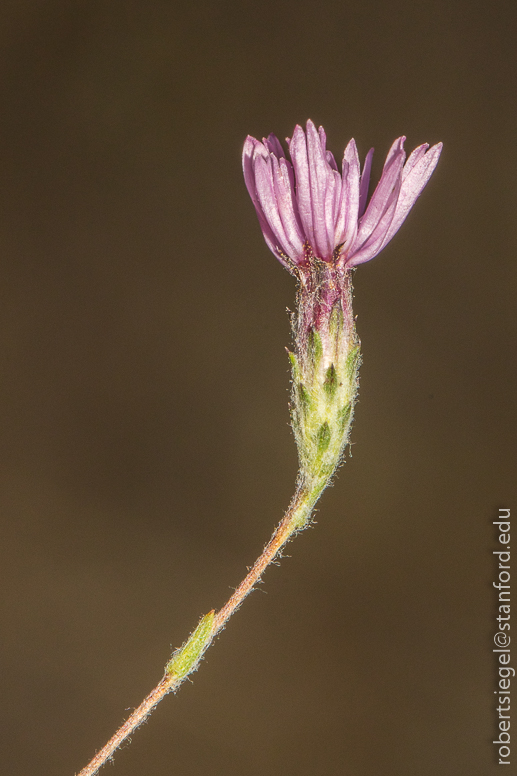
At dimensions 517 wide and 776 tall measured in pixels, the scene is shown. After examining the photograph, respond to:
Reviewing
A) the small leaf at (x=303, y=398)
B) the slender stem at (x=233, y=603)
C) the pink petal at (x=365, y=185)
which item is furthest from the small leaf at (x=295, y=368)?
the pink petal at (x=365, y=185)

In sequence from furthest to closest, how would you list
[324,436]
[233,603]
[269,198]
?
[269,198]
[324,436]
[233,603]

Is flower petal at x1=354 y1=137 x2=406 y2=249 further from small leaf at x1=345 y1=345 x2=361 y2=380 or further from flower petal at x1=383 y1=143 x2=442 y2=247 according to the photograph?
small leaf at x1=345 y1=345 x2=361 y2=380

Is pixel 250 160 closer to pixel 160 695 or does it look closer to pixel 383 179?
pixel 383 179

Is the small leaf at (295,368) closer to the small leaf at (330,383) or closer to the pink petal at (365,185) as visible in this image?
the small leaf at (330,383)

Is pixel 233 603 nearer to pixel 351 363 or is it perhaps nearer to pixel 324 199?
pixel 351 363

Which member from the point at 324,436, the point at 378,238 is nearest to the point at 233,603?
the point at 324,436

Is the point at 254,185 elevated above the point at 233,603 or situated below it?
above

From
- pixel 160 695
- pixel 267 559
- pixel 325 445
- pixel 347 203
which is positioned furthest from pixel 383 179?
pixel 160 695
